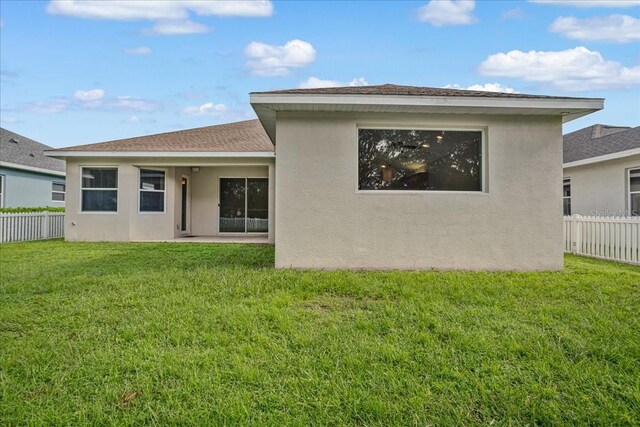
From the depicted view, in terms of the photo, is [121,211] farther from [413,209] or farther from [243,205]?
[413,209]

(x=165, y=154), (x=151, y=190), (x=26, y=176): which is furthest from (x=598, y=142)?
(x=26, y=176)

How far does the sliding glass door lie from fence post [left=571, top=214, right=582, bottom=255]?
1028cm

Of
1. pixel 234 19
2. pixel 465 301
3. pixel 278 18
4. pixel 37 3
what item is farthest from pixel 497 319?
pixel 37 3

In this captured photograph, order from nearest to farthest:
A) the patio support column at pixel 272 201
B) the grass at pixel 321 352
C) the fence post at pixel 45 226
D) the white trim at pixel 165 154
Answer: the grass at pixel 321 352 → the white trim at pixel 165 154 → the patio support column at pixel 272 201 → the fence post at pixel 45 226

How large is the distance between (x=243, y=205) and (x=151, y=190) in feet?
11.4

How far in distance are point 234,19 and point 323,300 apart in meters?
14.3

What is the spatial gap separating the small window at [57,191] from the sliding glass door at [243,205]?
10475 millimetres

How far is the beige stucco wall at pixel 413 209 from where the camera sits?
22.2ft

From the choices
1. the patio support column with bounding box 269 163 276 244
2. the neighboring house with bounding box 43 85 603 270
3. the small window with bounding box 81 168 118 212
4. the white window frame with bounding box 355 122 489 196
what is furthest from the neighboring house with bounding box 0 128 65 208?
the white window frame with bounding box 355 122 489 196

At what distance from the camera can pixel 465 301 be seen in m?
4.66

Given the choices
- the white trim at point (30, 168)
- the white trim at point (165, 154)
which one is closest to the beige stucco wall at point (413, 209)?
the white trim at point (165, 154)

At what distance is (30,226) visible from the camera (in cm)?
1336

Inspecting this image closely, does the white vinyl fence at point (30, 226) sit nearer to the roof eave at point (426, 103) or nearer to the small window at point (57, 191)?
the small window at point (57, 191)

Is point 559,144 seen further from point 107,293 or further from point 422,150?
point 107,293
